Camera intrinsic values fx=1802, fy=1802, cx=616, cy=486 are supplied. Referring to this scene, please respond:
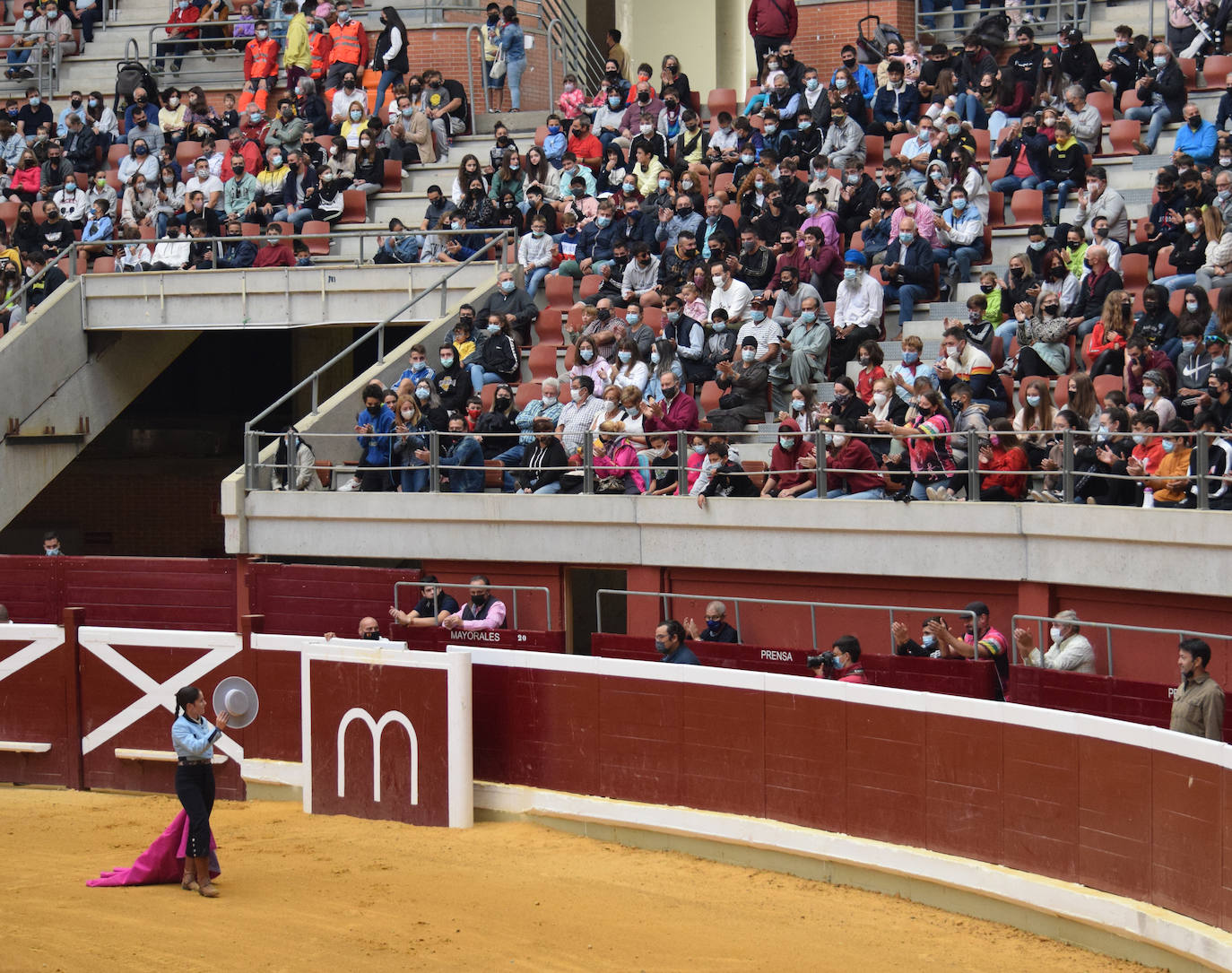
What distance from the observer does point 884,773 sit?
12.0 meters

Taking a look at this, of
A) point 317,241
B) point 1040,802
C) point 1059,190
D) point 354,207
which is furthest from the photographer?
point 354,207

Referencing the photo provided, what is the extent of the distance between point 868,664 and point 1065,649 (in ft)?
5.56

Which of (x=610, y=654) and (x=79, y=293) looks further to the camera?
(x=79, y=293)

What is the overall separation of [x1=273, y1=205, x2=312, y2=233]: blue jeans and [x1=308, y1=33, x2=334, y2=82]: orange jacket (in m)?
3.01

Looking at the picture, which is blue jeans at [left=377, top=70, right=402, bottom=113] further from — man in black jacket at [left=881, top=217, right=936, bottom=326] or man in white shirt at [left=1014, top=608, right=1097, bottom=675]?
man in white shirt at [left=1014, top=608, right=1097, bottom=675]

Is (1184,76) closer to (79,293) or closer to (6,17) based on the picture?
(79,293)

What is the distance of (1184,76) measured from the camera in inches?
803

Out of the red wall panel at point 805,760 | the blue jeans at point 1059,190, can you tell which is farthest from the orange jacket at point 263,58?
the red wall panel at point 805,760

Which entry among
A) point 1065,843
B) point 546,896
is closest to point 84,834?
point 546,896

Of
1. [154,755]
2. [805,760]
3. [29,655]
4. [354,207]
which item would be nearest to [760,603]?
[805,760]

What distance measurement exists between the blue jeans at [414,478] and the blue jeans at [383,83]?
8.65m

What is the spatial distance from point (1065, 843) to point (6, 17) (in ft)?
86.9

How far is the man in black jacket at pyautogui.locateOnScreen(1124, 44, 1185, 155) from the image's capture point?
65.2 feet

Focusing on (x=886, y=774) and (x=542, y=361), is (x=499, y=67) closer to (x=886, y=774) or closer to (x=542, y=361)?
(x=542, y=361)
